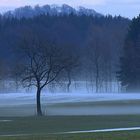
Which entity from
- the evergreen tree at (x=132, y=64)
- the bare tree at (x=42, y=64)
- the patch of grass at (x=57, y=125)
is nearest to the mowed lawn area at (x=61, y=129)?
the patch of grass at (x=57, y=125)

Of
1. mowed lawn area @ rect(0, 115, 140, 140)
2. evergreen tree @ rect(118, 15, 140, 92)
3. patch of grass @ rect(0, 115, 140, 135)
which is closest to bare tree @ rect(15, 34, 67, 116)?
patch of grass @ rect(0, 115, 140, 135)

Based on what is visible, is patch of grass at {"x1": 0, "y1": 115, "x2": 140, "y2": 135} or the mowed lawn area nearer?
the mowed lawn area

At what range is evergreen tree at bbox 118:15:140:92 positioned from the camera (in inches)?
3957

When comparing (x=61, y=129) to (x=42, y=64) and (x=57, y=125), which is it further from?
(x=42, y=64)

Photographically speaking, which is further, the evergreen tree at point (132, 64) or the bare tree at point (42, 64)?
the evergreen tree at point (132, 64)

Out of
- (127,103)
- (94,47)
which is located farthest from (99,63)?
(127,103)

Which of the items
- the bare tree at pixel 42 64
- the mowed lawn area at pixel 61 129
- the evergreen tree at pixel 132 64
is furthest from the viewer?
the evergreen tree at pixel 132 64

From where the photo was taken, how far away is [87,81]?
468 feet

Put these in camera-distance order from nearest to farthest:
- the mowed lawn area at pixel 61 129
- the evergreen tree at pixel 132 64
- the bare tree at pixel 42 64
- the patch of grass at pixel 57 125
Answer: the mowed lawn area at pixel 61 129 → the patch of grass at pixel 57 125 → the bare tree at pixel 42 64 → the evergreen tree at pixel 132 64

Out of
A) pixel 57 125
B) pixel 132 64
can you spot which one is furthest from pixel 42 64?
pixel 132 64

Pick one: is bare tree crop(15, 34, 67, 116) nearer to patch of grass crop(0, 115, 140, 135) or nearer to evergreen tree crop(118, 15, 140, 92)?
patch of grass crop(0, 115, 140, 135)

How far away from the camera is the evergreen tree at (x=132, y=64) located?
10050 centimetres

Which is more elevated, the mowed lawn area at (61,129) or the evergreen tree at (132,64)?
the evergreen tree at (132,64)

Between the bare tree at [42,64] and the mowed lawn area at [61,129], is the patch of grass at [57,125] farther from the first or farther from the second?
the bare tree at [42,64]
